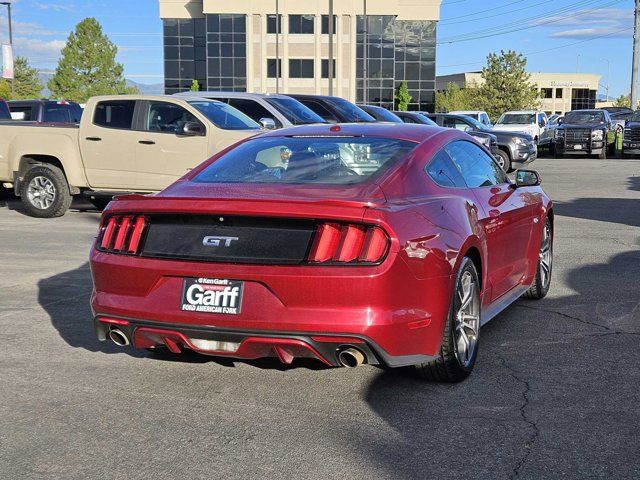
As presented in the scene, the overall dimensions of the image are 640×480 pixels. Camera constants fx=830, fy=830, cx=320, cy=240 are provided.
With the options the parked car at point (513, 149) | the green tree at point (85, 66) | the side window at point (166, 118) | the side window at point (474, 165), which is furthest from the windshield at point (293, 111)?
the green tree at point (85, 66)

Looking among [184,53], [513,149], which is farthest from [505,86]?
[513,149]

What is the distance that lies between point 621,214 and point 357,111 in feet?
21.9

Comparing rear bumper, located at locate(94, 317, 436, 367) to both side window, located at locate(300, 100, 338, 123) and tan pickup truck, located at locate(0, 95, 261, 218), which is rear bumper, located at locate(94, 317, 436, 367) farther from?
side window, located at locate(300, 100, 338, 123)

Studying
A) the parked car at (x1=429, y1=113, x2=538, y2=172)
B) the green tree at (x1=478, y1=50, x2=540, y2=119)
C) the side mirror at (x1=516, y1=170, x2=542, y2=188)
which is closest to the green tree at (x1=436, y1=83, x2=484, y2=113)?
the green tree at (x1=478, y1=50, x2=540, y2=119)

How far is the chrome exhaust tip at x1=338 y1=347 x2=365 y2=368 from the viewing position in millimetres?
4250

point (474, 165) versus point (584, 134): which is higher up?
point (584, 134)

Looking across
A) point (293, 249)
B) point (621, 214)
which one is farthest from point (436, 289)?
point (621, 214)

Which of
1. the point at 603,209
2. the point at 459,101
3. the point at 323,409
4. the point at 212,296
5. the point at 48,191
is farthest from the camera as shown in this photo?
the point at 459,101

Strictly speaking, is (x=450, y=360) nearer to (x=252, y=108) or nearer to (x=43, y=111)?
(x=252, y=108)

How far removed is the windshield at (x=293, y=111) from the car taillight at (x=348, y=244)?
11.2 meters

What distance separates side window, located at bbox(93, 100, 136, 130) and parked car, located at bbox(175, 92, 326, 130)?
2.04 meters

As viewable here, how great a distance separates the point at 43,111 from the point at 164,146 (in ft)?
26.0

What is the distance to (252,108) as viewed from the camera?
614 inches

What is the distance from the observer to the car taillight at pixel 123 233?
4.69 metres
